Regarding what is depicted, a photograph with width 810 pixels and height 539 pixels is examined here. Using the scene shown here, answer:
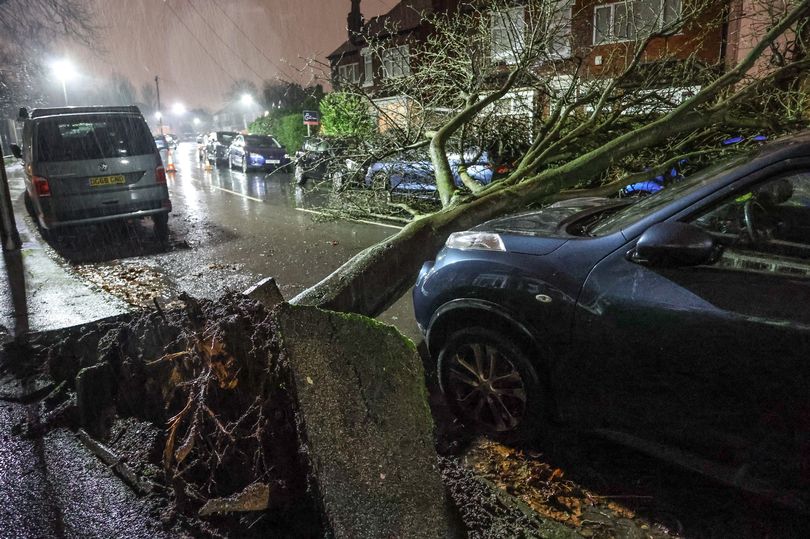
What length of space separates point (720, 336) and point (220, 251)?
7.30 m

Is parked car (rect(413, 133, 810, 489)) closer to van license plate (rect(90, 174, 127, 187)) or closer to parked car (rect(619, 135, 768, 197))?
parked car (rect(619, 135, 768, 197))

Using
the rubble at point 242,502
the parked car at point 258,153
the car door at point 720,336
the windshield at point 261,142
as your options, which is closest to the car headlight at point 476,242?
the car door at point 720,336

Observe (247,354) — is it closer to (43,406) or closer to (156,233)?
(43,406)

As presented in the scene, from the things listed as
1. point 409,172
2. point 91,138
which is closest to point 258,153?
point 91,138

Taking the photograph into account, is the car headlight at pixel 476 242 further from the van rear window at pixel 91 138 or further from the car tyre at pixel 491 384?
the van rear window at pixel 91 138

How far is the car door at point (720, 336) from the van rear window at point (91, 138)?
801 centimetres

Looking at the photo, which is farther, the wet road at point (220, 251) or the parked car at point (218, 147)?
the parked car at point (218, 147)

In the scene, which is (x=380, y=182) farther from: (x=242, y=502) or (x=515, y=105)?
(x=242, y=502)

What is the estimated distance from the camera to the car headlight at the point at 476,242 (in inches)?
122

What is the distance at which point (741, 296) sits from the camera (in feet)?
7.22

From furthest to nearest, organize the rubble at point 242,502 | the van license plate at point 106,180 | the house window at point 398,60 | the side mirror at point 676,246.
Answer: the van license plate at point 106,180
the house window at point 398,60
the rubble at point 242,502
the side mirror at point 676,246

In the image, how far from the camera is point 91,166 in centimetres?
791

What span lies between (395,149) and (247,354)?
4.46m

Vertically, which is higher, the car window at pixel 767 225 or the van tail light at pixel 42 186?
the van tail light at pixel 42 186
